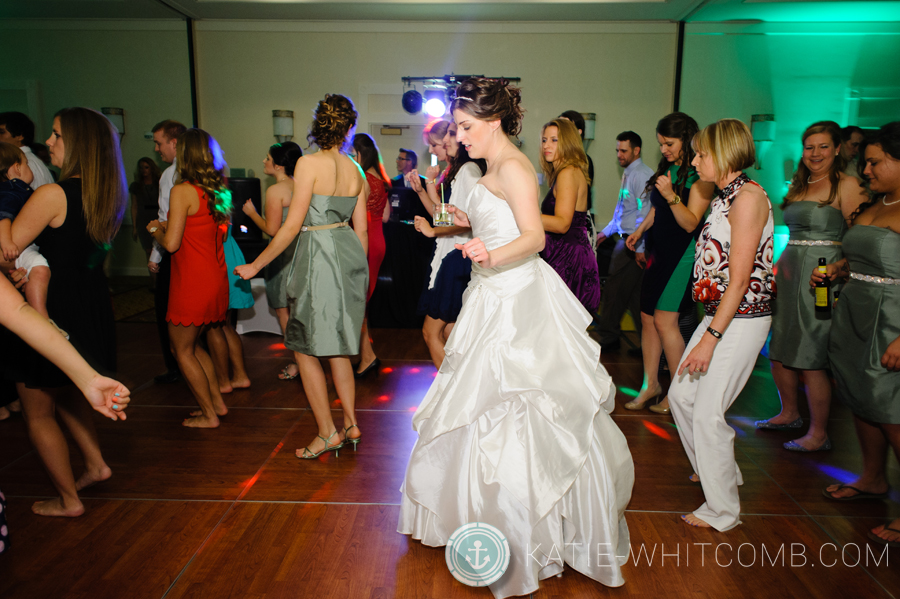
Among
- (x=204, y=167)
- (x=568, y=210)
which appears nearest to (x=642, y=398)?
(x=568, y=210)

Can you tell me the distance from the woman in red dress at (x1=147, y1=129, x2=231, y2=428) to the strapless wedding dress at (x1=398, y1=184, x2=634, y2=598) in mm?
1621

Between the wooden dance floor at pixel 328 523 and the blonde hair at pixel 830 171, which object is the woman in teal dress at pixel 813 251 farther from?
the wooden dance floor at pixel 328 523

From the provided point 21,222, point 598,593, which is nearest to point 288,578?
point 598,593

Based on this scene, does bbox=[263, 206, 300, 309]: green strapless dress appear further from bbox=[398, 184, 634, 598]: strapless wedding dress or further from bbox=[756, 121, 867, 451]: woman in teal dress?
bbox=[756, 121, 867, 451]: woman in teal dress

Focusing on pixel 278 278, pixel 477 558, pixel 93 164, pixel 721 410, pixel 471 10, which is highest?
pixel 471 10

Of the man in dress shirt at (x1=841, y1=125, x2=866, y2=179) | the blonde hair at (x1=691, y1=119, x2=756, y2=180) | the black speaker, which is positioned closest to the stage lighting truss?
the black speaker

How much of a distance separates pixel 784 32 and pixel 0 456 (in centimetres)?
665

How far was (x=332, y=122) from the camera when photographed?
8.57ft

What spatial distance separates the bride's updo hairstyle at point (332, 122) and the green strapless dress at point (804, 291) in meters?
2.42

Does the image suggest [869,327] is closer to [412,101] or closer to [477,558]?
[477,558]

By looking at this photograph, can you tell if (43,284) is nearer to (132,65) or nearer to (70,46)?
(70,46)

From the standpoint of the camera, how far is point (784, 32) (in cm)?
516

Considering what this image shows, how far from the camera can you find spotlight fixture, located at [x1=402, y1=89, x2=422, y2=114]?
7.85m

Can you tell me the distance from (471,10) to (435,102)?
49.1 inches
